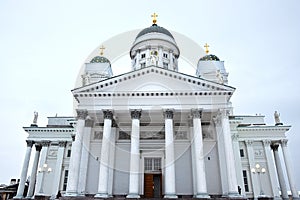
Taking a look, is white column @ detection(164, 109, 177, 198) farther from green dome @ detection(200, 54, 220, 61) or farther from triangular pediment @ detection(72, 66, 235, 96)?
green dome @ detection(200, 54, 220, 61)

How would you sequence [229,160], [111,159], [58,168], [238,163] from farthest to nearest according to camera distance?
[58,168] → [238,163] → [111,159] → [229,160]

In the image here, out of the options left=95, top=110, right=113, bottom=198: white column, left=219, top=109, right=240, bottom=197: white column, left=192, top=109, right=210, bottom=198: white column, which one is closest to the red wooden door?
left=95, top=110, right=113, bottom=198: white column

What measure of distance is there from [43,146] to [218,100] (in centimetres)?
2124

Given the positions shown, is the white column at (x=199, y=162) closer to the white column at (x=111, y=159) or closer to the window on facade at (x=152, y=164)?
the window on facade at (x=152, y=164)

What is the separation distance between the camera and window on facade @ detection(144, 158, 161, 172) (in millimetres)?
20111

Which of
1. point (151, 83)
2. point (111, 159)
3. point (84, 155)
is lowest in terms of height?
point (111, 159)

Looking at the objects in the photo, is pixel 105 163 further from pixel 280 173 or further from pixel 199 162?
pixel 280 173

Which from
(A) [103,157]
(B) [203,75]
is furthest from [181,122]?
(B) [203,75]

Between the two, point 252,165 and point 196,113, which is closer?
point 196,113

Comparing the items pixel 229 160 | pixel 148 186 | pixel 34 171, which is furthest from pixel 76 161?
pixel 34 171

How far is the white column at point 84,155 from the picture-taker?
60.6 feet

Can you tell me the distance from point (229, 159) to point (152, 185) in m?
6.78

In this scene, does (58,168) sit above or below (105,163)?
above

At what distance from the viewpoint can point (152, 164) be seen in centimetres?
2028
